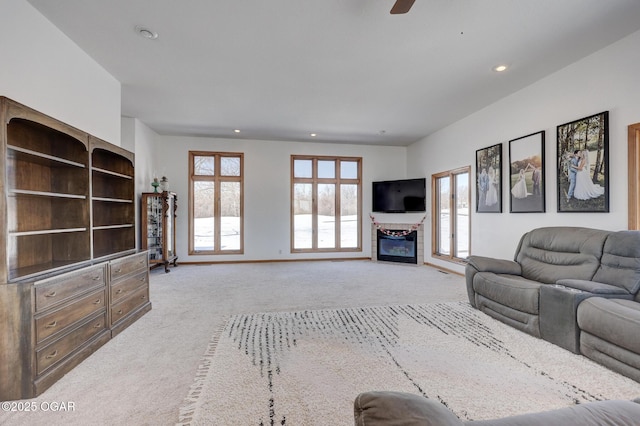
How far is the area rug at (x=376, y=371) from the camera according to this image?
169cm

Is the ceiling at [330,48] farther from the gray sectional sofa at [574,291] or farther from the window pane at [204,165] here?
the gray sectional sofa at [574,291]

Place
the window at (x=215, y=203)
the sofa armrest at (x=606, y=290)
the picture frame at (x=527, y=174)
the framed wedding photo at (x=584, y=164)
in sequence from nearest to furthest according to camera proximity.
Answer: the sofa armrest at (x=606, y=290) → the framed wedding photo at (x=584, y=164) → the picture frame at (x=527, y=174) → the window at (x=215, y=203)

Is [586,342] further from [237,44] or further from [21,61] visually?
[21,61]

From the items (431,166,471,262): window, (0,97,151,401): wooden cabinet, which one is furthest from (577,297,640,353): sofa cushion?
(0,97,151,401): wooden cabinet

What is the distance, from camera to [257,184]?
682 cm

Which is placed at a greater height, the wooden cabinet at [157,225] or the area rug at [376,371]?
the wooden cabinet at [157,225]

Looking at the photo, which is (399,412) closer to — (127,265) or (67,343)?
(67,343)

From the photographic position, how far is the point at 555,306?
245 cm

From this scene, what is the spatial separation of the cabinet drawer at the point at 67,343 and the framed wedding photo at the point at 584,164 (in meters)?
5.03

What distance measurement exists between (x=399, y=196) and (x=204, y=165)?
4.73 metres

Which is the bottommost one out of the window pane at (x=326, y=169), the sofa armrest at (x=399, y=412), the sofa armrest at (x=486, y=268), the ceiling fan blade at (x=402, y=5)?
the sofa armrest at (x=486, y=268)

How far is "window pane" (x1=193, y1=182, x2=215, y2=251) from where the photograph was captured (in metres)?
6.62

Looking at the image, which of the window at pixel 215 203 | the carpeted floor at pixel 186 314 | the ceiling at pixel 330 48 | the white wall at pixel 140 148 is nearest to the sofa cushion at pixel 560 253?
the carpeted floor at pixel 186 314

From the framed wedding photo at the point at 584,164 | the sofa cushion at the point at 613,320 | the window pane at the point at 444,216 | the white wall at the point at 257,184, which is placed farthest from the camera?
the white wall at the point at 257,184
